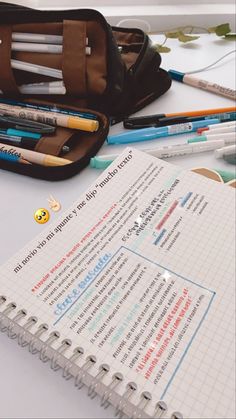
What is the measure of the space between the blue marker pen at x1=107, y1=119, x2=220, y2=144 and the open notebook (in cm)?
10

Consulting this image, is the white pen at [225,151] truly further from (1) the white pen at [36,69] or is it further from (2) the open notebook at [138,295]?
(1) the white pen at [36,69]

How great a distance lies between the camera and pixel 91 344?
0.35 meters

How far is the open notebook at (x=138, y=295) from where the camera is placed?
33 cm

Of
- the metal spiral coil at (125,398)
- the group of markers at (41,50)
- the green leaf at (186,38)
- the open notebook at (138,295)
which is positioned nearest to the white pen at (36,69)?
the group of markers at (41,50)

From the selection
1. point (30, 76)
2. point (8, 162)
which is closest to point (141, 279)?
point (8, 162)

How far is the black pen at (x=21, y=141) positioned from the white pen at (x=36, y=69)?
119mm

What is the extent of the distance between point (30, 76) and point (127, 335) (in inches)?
17.2

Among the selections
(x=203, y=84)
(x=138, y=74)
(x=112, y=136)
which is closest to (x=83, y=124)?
(x=112, y=136)

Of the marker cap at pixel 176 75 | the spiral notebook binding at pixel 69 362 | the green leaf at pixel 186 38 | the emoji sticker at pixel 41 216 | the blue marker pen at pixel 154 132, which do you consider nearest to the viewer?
the spiral notebook binding at pixel 69 362

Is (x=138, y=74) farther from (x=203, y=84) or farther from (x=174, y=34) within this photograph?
(x=174, y=34)

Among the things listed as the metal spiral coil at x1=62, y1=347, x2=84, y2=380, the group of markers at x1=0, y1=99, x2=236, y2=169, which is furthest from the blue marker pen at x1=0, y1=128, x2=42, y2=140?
the metal spiral coil at x1=62, y1=347, x2=84, y2=380

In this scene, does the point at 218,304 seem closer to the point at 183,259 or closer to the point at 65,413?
the point at 183,259

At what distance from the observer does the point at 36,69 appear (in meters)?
0.62

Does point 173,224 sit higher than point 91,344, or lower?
higher
